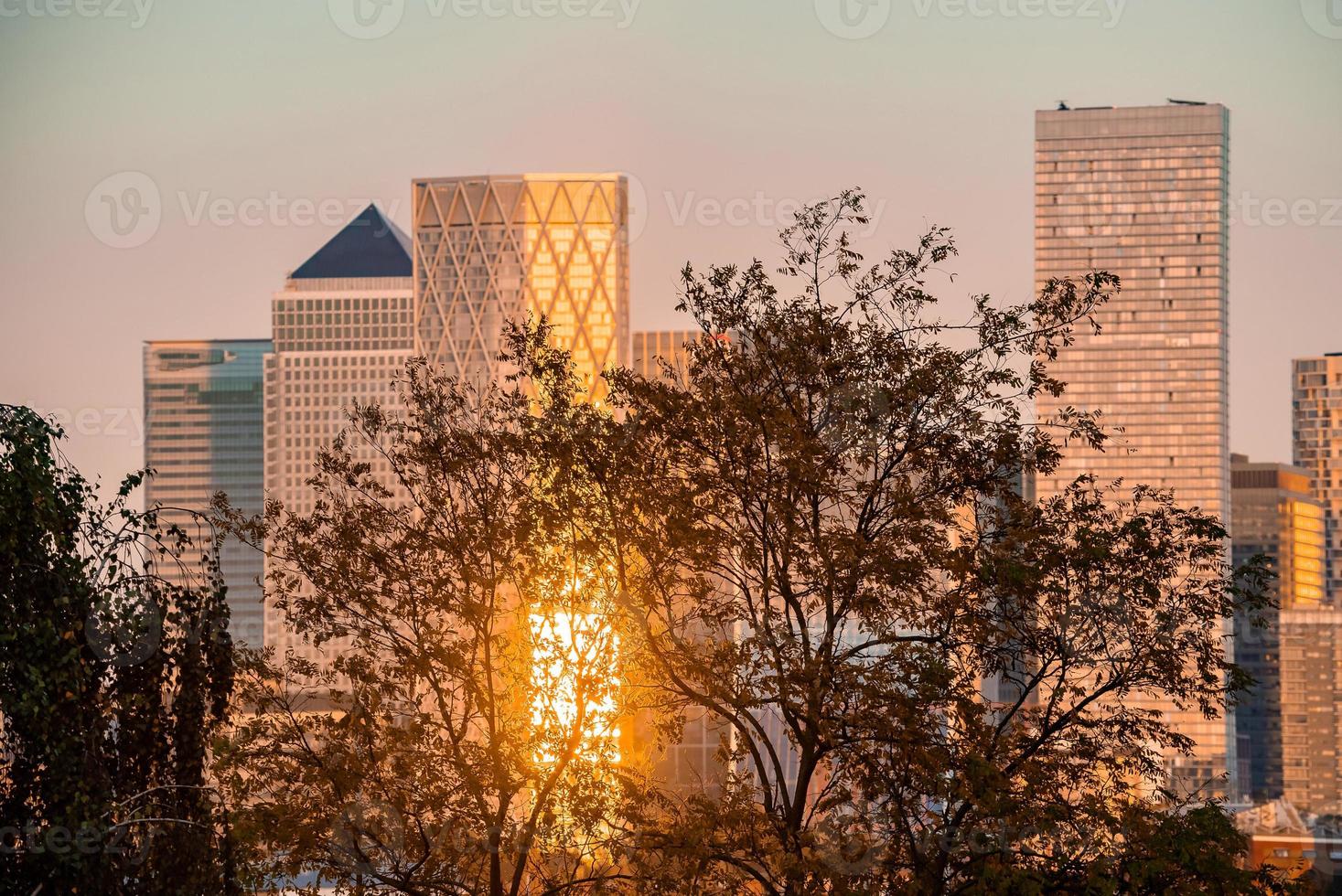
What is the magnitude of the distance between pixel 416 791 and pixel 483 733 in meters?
2.73

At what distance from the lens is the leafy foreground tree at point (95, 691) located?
722 inches

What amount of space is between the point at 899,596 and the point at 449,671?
541cm

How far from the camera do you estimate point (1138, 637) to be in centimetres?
2212

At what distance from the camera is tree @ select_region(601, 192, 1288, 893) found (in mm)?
20922

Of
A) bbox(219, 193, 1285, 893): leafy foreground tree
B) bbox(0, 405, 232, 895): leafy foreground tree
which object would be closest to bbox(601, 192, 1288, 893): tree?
bbox(219, 193, 1285, 893): leafy foreground tree

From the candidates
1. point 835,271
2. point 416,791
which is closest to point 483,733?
point 416,791

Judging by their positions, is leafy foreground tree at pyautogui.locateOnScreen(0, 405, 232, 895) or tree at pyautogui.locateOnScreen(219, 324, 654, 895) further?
tree at pyautogui.locateOnScreen(219, 324, 654, 895)

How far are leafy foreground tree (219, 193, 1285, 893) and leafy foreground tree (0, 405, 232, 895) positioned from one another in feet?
5.66

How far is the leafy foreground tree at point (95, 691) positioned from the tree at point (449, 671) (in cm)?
184

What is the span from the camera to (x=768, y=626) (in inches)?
852
